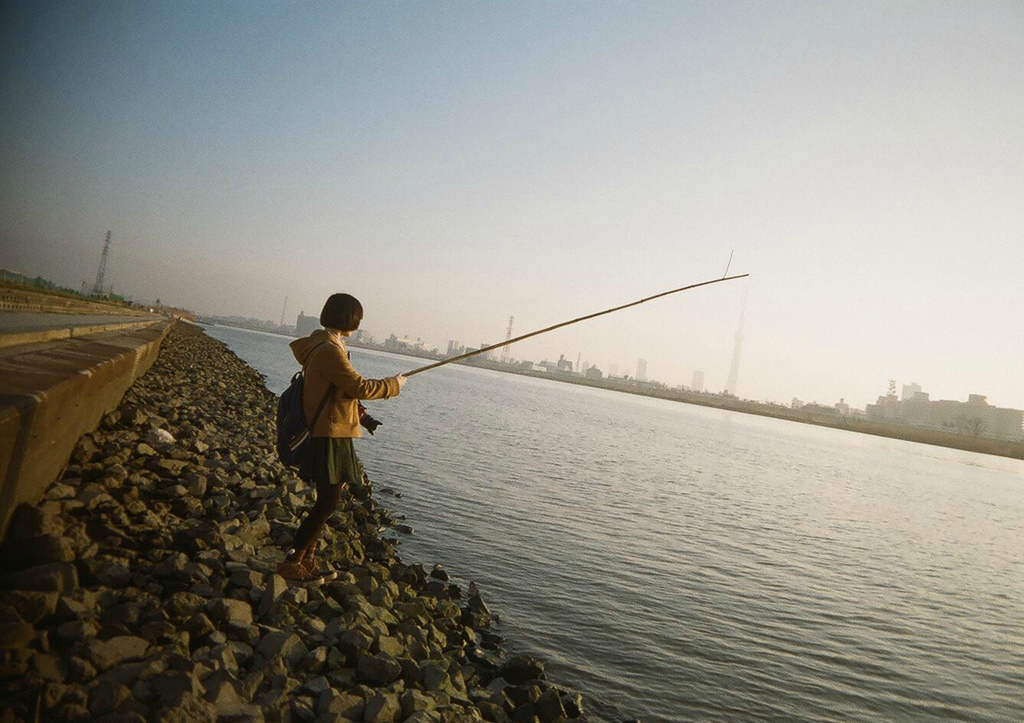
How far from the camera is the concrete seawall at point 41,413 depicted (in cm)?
303

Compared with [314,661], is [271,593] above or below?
above

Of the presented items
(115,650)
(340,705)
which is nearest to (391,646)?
(340,705)

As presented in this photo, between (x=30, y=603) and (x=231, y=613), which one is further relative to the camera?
(x=231, y=613)

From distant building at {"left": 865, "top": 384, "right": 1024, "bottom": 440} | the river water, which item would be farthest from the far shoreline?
the river water

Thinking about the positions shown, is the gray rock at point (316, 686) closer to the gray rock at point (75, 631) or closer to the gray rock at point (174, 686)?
the gray rock at point (174, 686)

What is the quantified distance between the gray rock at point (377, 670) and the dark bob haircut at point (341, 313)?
218cm

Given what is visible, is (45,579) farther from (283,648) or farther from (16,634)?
(283,648)

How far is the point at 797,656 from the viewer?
22.4 feet

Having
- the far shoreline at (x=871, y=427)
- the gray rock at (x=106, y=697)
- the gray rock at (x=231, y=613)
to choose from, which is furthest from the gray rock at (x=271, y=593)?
the far shoreline at (x=871, y=427)

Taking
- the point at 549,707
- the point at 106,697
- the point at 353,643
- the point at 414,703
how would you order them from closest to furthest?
the point at 106,697 → the point at 414,703 → the point at 353,643 → the point at 549,707

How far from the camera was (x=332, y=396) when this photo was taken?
4094 mm

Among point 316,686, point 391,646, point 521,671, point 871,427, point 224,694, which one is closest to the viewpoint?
point 224,694

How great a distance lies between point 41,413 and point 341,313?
1.81m

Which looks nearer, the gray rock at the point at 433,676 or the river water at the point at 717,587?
the gray rock at the point at 433,676
